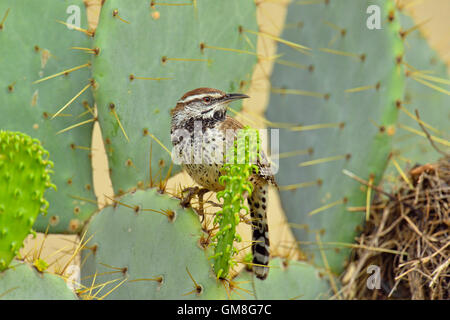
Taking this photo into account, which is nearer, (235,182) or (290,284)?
(235,182)

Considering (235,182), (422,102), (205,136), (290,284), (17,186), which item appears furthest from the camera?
(422,102)

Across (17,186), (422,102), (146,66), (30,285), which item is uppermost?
(146,66)

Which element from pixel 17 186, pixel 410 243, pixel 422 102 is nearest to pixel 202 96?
pixel 17 186

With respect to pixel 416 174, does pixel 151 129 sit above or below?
above

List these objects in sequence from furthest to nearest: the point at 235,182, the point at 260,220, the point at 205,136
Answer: the point at 260,220 → the point at 205,136 → the point at 235,182

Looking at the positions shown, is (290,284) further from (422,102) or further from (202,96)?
(422,102)
